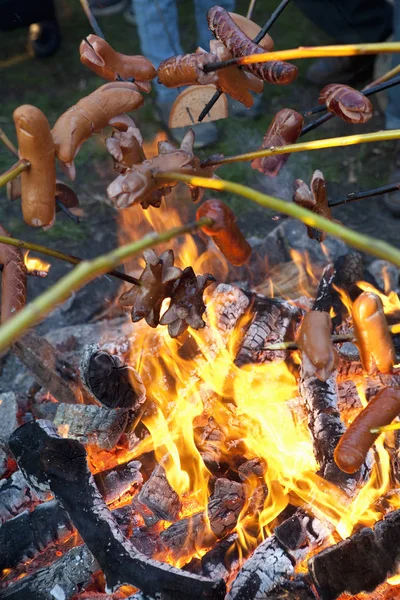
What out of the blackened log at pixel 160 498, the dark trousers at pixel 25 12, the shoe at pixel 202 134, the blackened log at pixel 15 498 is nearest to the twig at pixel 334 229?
the blackened log at pixel 160 498

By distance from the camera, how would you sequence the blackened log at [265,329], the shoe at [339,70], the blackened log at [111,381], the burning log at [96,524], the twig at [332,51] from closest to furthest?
the twig at [332,51] < the burning log at [96,524] < the blackened log at [111,381] < the blackened log at [265,329] < the shoe at [339,70]

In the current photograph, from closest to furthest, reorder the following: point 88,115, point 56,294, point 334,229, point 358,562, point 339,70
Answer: point 56,294 < point 334,229 < point 88,115 < point 358,562 < point 339,70

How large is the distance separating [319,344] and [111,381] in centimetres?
111

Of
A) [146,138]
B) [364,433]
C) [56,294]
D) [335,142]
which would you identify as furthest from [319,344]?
[146,138]

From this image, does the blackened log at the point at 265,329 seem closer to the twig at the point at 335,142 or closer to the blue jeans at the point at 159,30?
the twig at the point at 335,142

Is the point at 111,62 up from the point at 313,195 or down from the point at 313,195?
up

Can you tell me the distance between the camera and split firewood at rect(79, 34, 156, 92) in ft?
5.77

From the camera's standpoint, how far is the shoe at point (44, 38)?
249 inches

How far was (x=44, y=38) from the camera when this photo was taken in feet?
20.8

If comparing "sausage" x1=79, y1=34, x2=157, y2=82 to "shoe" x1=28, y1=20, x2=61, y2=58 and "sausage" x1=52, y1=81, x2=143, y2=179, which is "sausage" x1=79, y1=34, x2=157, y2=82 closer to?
"sausage" x1=52, y1=81, x2=143, y2=179

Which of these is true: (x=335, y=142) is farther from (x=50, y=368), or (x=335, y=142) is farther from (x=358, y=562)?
(x=50, y=368)

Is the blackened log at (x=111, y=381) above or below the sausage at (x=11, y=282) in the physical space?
below

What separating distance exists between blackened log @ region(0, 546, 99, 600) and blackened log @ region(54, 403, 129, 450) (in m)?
0.41

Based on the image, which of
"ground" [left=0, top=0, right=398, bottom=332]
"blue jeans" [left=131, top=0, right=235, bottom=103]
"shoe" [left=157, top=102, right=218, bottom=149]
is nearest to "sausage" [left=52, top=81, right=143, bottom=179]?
"ground" [left=0, top=0, right=398, bottom=332]
